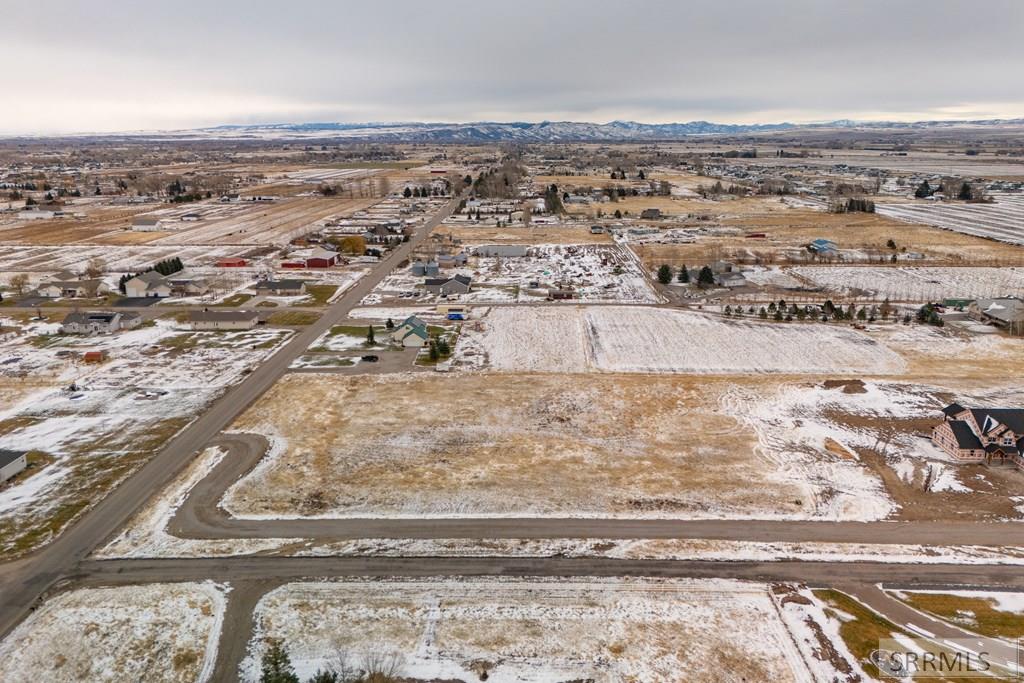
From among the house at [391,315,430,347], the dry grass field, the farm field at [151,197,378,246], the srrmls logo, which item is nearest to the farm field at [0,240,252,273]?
the farm field at [151,197,378,246]

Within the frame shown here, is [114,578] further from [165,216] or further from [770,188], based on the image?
[770,188]

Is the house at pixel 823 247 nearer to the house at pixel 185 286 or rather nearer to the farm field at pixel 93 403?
the farm field at pixel 93 403

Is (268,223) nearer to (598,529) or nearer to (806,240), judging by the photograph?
(806,240)

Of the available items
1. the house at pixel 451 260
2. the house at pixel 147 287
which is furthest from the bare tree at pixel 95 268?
the house at pixel 451 260

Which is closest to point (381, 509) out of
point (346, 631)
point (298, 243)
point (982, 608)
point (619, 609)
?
point (346, 631)

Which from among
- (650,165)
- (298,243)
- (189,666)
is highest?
(650,165)

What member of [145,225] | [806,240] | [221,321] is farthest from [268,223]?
[806,240]
